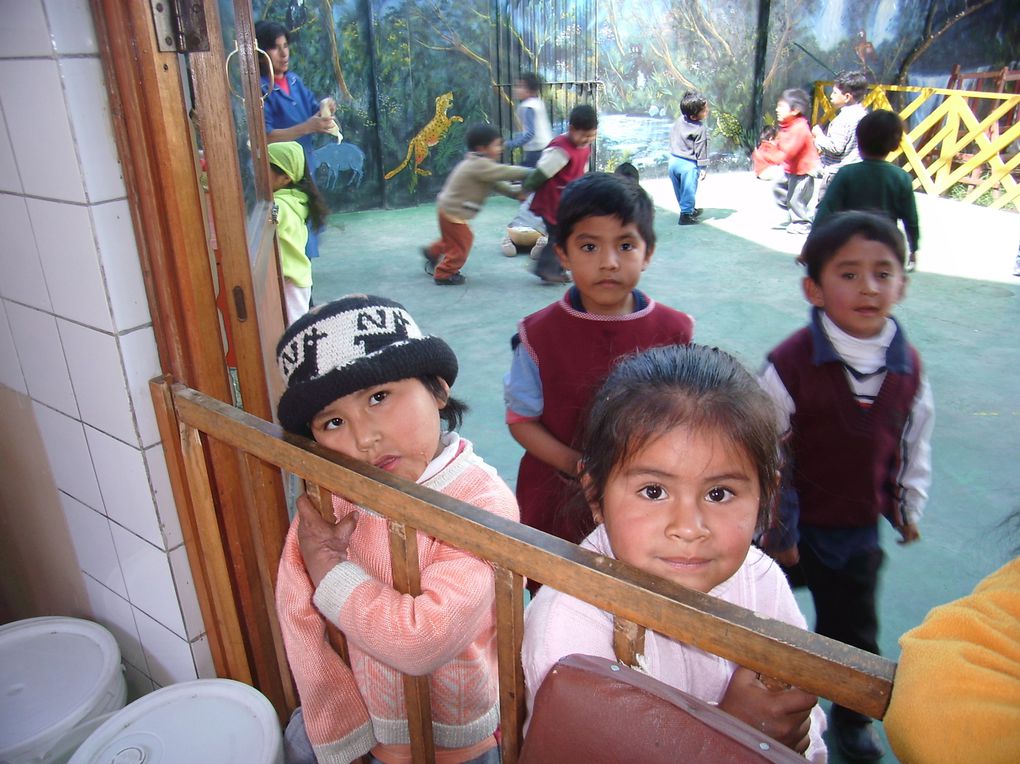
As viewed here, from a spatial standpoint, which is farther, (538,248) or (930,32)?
(930,32)

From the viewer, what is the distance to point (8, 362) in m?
1.92

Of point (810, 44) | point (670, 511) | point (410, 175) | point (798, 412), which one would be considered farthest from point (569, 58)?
point (670, 511)

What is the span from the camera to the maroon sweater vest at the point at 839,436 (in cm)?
181

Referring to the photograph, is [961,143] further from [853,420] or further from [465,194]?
[853,420]

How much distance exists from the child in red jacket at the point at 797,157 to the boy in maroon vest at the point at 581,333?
601cm

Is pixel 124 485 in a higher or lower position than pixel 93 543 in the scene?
higher

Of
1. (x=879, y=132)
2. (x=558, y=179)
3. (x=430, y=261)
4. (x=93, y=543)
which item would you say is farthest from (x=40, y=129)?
(x=430, y=261)

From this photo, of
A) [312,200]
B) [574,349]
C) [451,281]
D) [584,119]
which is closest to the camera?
[574,349]

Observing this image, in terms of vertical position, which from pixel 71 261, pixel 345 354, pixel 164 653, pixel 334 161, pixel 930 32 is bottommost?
pixel 164 653

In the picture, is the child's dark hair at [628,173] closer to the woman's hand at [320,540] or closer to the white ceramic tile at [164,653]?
the woman's hand at [320,540]

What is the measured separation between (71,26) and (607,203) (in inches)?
49.0

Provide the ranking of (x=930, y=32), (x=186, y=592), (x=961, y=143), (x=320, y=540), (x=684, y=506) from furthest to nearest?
(x=930, y=32), (x=961, y=143), (x=186, y=592), (x=320, y=540), (x=684, y=506)

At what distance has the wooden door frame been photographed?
1364 mm

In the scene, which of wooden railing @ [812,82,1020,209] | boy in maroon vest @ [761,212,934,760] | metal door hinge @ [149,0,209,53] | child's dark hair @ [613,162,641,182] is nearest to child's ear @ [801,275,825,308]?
boy in maroon vest @ [761,212,934,760]
